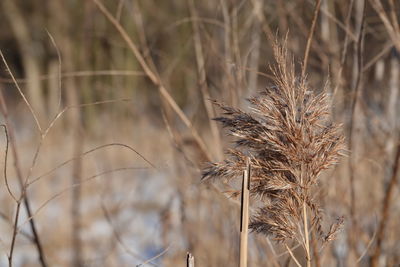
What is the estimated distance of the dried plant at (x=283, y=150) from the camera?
0.84 meters

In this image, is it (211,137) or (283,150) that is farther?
(211,137)

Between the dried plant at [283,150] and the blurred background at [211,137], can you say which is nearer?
the dried plant at [283,150]

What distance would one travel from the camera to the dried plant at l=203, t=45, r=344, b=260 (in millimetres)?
842

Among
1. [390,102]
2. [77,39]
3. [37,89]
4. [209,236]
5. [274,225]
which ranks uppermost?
[77,39]

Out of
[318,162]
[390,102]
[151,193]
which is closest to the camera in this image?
[318,162]

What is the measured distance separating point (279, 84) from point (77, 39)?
26.0 feet

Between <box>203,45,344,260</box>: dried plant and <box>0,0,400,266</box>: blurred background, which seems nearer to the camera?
<box>203,45,344,260</box>: dried plant

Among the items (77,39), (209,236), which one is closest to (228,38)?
(209,236)

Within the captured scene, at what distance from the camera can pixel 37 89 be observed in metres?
8.70

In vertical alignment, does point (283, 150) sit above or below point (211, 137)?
below

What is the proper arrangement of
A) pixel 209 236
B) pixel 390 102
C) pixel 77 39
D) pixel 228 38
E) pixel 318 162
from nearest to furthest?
pixel 318 162, pixel 228 38, pixel 390 102, pixel 209 236, pixel 77 39

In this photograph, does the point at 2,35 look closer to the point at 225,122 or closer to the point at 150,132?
the point at 150,132

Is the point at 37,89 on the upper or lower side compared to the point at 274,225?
upper

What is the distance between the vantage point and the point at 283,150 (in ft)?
2.74
